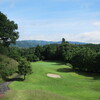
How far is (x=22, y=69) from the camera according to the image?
138 feet

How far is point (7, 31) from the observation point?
59.9 metres

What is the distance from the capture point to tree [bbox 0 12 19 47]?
5850 cm

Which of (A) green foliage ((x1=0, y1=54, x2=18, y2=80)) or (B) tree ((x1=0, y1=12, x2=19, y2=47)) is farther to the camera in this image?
(B) tree ((x1=0, y1=12, x2=19, y2=47))

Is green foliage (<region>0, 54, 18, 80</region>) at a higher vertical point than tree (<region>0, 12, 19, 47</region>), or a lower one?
lower

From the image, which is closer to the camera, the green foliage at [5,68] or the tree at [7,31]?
the green foliage at [5,68]

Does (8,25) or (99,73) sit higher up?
(8,25)

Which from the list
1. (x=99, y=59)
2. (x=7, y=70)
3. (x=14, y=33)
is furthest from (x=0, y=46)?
(x=99, y=59)

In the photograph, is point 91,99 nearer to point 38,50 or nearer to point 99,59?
point 99,59

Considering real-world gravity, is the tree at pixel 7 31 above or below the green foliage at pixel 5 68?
above

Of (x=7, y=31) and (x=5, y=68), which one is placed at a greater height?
(x=7, y=31)

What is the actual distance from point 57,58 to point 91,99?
8204 cm

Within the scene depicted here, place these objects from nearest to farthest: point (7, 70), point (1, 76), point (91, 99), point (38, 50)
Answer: point (91, 99), point (1, 76), point (7, 70), point (38, 50)

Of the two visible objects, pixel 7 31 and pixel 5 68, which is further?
pixel 7 31

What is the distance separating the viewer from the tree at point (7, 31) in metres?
58.5
